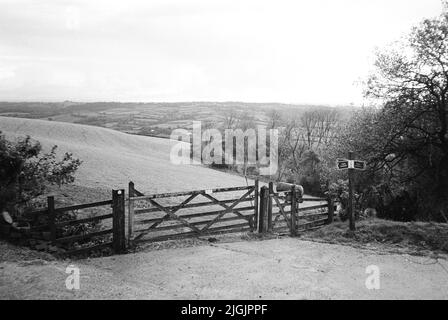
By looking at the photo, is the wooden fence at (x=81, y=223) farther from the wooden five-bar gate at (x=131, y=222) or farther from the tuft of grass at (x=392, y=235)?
the tuft of grass at (x=392, y=235)

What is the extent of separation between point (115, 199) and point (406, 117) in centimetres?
1085

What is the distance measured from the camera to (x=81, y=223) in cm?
1044

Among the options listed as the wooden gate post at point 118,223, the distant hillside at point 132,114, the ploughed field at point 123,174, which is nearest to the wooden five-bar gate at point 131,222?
the wooden gate post at point 118,223

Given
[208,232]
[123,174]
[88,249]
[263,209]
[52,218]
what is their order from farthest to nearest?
[123,174], [263,209], [208,232], [88,249], [52,218]

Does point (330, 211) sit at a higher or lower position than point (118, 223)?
lower

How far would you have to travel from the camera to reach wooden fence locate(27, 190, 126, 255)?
966 cm

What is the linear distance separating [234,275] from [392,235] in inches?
237

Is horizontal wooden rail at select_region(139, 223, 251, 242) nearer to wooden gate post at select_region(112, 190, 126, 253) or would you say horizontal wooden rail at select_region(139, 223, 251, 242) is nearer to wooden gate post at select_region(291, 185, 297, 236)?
wooden gate post at select_region(112, 190, 126, 253)

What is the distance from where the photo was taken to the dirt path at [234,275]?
7422 millimetres

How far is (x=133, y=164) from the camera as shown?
36625mm

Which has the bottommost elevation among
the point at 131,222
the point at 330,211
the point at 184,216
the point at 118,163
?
the point at 118,163

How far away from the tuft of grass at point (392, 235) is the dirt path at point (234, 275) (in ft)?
3.58

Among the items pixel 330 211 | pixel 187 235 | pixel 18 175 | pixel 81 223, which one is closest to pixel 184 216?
pixel 187 235

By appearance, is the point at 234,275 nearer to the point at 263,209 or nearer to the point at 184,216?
the point at 184,216
